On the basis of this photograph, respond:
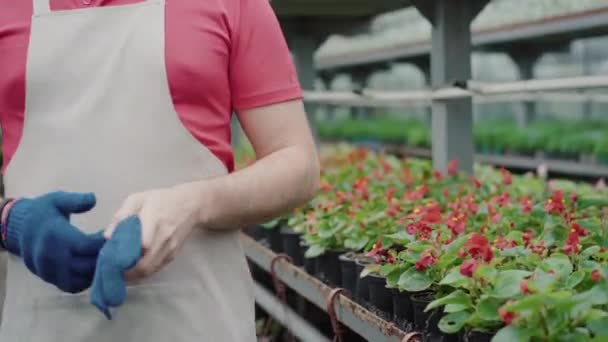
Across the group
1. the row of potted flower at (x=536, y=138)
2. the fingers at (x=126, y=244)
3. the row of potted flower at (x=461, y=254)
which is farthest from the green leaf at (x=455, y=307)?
the row of potted flower at (x=536, y=138)

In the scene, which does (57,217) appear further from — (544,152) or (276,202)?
(544,152)

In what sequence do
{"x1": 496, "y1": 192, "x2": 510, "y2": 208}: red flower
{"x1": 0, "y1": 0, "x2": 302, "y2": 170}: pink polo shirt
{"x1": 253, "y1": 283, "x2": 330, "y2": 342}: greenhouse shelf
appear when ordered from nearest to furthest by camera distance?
{"x1": 0, "y1": 0, "x2": 302, "y2": 170}: pink polo shirt → {"x1": 496, "y1": 192, "x2": 510, "y2": 208}: red flower → {"x1": 253, "y1": 283, "x2": 330, "y2": 342}: greenhouse shelf

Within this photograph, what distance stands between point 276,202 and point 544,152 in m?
7.73

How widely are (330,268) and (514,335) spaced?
5.40 ft

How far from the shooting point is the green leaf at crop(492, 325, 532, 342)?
56.2 inches

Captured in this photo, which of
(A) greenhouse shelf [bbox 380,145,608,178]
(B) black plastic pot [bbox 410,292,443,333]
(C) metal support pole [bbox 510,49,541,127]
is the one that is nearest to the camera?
(B) black plastic pot [bbox 410,292,443,333]

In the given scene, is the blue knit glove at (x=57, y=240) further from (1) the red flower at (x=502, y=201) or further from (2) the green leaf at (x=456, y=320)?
(1) the red flower at (x=502, y=201)

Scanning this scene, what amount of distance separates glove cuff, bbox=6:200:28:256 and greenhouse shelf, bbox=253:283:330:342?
5.90ft

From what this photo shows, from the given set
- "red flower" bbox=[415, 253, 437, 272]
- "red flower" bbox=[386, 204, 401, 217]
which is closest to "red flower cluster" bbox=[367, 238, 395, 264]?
"red flower" bbox=[415, 253, 437, 272]

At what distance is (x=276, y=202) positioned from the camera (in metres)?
1.34

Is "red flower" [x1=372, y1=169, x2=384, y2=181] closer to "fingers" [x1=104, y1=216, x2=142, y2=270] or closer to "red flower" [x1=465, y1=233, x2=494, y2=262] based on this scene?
"red flower" [x1=465, y1=233, x2=494, y2=262]

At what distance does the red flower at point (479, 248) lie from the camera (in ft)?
6.25

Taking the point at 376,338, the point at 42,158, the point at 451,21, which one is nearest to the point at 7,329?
the point at 42,158

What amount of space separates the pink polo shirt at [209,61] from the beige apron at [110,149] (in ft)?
0.05
